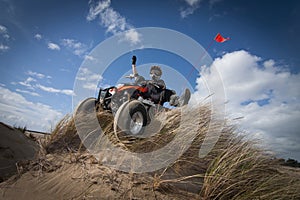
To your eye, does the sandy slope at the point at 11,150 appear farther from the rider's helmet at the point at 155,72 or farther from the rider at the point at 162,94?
the rider's helmet at the point at 155,72

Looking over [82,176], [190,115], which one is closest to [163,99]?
[190,115]

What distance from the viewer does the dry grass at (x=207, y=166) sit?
8.05 feet

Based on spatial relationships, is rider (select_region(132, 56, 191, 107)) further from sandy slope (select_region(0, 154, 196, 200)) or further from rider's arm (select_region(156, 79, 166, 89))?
sandy slope (select_region(0, 154, 196, 200))

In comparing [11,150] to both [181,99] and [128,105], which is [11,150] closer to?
[128,105]

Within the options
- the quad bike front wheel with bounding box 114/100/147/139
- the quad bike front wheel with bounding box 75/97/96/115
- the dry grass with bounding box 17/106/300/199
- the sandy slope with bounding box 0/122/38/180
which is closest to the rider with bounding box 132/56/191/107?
the dry grass with bounding box 17/106/300/199

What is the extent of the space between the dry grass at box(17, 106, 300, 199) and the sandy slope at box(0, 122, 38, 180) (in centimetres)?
150

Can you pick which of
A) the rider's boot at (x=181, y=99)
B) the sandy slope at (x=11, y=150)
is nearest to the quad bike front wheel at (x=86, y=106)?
the sandy slope at (x=11, y=150)

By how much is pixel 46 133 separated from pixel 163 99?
2628 millimetres

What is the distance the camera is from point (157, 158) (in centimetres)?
318

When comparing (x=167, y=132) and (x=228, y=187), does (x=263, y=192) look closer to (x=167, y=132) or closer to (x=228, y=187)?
(x=228, y=187)

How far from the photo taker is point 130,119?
361cm

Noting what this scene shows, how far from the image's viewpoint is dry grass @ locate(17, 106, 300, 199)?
8.05 feet

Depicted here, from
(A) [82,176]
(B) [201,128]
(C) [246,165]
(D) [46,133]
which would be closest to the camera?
(A) [82,176]

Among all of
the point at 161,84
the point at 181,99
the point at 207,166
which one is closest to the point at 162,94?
the point at 161,84
